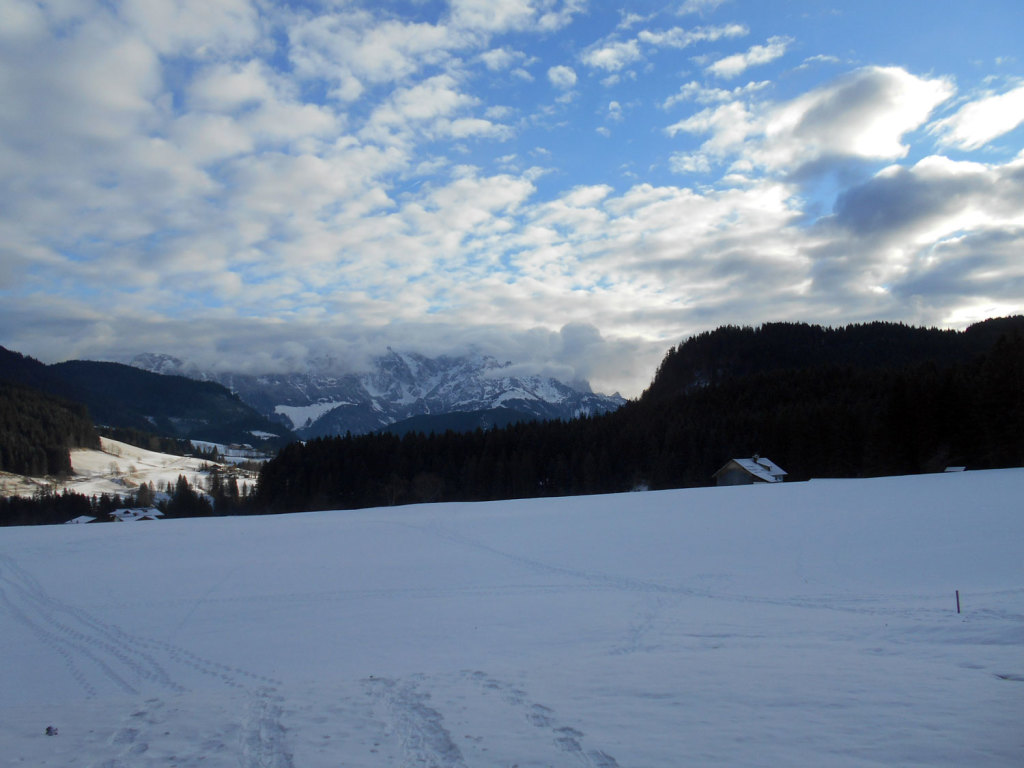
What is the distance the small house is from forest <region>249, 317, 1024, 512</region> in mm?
6343

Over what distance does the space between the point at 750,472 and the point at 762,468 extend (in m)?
1.89

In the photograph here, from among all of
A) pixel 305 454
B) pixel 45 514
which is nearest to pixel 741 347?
pixel 305 454

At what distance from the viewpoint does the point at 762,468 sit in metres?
65.1

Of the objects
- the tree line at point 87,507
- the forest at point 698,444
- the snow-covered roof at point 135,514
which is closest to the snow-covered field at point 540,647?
the forest at point 698,444

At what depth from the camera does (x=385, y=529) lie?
1453 inches

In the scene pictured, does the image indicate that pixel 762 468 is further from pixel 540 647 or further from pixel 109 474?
pixel 109 474

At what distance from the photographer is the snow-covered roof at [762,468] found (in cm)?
6381

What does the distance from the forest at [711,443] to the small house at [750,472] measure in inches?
250

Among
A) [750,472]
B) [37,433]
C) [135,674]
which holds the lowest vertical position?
[135,674]

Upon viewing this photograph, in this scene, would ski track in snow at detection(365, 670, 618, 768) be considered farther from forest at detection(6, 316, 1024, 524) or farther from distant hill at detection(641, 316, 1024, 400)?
distant hill at detection(641, 316, 1024, 400)

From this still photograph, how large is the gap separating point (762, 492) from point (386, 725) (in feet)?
128

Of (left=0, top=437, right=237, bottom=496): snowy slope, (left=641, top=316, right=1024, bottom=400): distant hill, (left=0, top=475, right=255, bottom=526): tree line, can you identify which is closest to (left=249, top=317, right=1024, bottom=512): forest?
(left=0, top=475, right=255, bottom=526): tree line

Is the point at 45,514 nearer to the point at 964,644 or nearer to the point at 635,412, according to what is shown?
the point at 635,412

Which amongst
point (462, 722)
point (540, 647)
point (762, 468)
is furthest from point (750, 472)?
point (462, 722)
